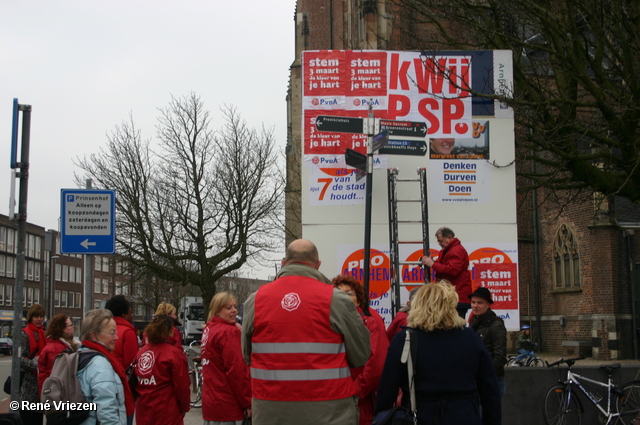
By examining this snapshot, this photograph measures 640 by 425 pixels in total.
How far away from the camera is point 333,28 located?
44.2 metres

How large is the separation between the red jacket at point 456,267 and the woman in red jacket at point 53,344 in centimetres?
386

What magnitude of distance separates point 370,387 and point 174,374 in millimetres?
1882

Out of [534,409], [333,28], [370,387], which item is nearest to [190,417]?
[534,409]

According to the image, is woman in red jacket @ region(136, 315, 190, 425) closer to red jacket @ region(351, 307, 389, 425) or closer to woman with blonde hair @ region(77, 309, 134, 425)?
woman with blonde hair @ region(77, 309, 134, 425)

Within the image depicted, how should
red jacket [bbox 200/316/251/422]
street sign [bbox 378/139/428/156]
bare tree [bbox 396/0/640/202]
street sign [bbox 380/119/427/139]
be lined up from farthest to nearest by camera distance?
bare tree [bbox 396/0/640/202] → street sign [bbox 378/139/428/156] → street sign [bbox 380/119/427/139] → red jacket [bbox 200/316/251/422]

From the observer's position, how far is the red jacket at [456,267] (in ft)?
24.6

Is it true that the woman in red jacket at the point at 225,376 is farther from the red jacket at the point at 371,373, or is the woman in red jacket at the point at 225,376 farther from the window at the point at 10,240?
the window at the point at 10,240

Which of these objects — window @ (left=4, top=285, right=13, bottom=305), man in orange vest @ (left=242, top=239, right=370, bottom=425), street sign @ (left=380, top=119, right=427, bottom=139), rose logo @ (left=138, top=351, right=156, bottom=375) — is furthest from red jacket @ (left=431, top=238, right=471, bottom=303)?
window @ (left=4, top=285, right=13, bottom=305)

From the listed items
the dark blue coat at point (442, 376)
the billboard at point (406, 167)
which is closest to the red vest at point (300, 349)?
the dark blue coat at point (442, 376)

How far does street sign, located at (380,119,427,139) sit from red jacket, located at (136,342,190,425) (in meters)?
4.18

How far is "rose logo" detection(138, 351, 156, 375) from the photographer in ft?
20.6

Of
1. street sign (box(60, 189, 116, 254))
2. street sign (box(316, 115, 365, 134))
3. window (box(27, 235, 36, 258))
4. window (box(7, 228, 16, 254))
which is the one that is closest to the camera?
street sign (box(60, 189, 116, 254))

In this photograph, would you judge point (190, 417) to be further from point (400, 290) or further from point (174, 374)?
point (174, 374)

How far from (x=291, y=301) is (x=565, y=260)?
26.2m
